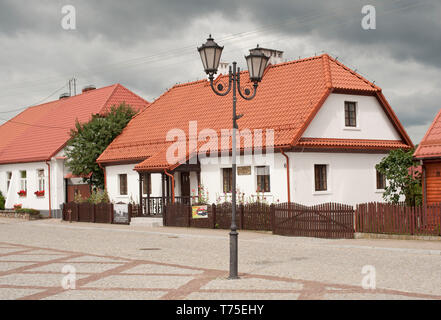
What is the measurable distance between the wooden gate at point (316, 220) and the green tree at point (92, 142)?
14.5 metres

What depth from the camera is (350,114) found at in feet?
81.9

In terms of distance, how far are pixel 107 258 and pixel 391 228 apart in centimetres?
837

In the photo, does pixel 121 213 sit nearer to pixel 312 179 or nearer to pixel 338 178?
pixel 312 179

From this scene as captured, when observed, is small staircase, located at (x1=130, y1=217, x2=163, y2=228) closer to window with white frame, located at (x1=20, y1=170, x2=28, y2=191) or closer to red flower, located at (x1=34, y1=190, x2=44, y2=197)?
red flower, located at (x1=34, y1=190, x2=44, y2=197)

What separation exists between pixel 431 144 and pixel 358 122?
6405 millimetres

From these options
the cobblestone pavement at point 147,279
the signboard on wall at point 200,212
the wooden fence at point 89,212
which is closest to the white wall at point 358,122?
the signboard on wall at point 200,212

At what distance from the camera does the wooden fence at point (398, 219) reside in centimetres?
1650

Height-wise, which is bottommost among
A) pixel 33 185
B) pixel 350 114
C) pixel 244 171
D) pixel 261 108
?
pixel 33 185

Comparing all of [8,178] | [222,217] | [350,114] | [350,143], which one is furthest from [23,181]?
[350,143]

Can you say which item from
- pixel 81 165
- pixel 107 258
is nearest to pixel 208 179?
pixel 81 165

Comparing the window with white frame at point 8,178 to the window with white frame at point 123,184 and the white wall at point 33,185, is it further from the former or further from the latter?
the window with white frame at point 123,184

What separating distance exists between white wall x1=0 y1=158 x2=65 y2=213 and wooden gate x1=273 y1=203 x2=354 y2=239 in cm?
1737

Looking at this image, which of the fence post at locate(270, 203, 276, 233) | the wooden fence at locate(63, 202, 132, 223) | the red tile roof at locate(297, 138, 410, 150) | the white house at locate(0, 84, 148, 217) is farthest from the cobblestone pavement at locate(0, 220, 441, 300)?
the white house at locate(0, 84, 148, 217)
